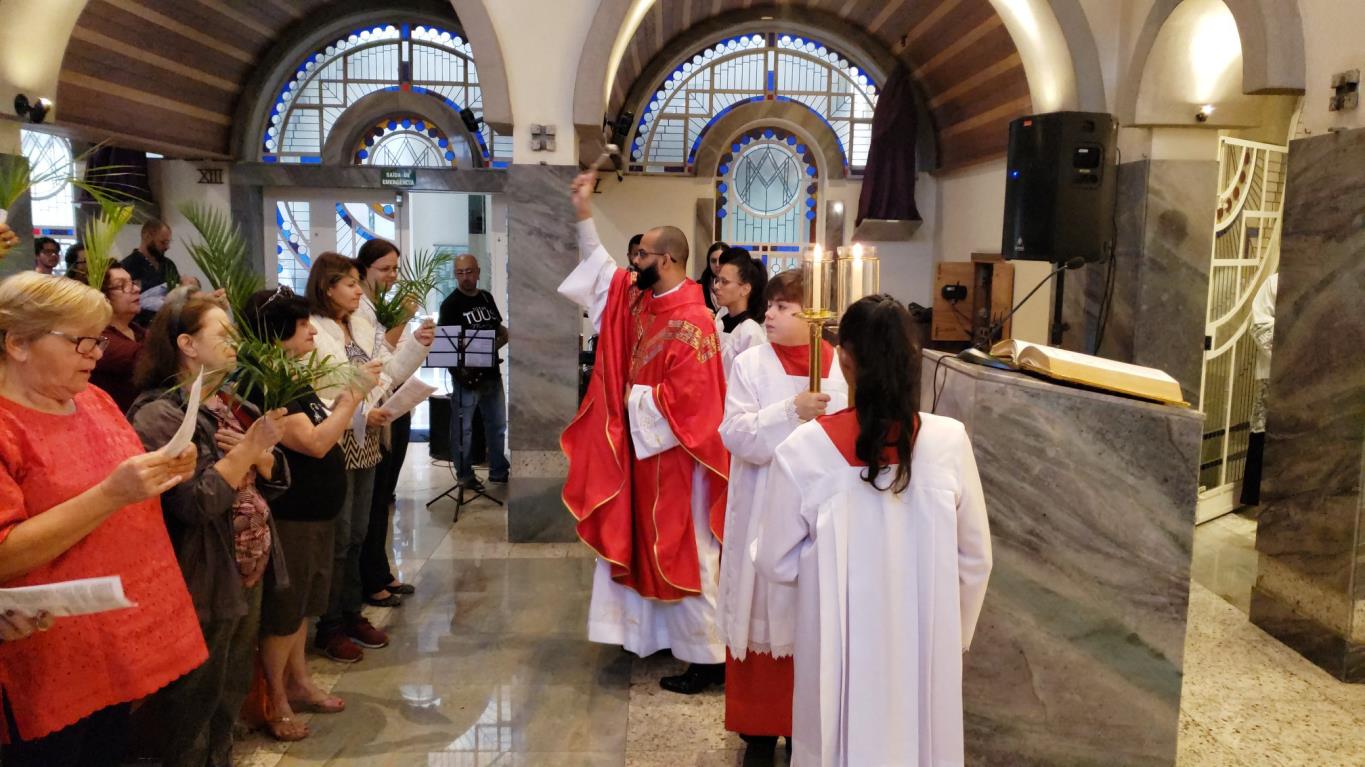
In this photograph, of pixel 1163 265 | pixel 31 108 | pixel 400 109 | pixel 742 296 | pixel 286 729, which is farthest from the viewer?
pixel 400 109

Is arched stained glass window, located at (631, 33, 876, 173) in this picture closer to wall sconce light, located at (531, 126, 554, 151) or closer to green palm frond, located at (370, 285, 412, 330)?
wall sconce light, located at (531, 126, 554, 151)

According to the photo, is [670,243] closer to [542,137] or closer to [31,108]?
[542,137]

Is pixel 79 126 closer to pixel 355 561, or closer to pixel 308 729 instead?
pixel 355 561

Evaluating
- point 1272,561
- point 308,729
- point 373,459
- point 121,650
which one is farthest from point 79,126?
point 1272,561

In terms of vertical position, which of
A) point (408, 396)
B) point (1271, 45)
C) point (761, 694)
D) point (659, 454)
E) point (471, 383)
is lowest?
point (761, 694)

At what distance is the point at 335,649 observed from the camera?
4055 millimetres

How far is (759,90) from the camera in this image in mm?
10023

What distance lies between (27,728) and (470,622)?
2563mm

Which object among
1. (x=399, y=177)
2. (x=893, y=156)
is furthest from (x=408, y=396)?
(x=893, y=156)

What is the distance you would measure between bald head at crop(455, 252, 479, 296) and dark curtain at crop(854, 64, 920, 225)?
13.6 ft

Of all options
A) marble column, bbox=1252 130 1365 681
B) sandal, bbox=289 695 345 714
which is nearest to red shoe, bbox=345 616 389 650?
sandal, bbox=289 695 345 714

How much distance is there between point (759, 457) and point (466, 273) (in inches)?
170

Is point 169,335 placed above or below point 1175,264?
below

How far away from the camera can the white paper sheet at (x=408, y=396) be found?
3.71 m
